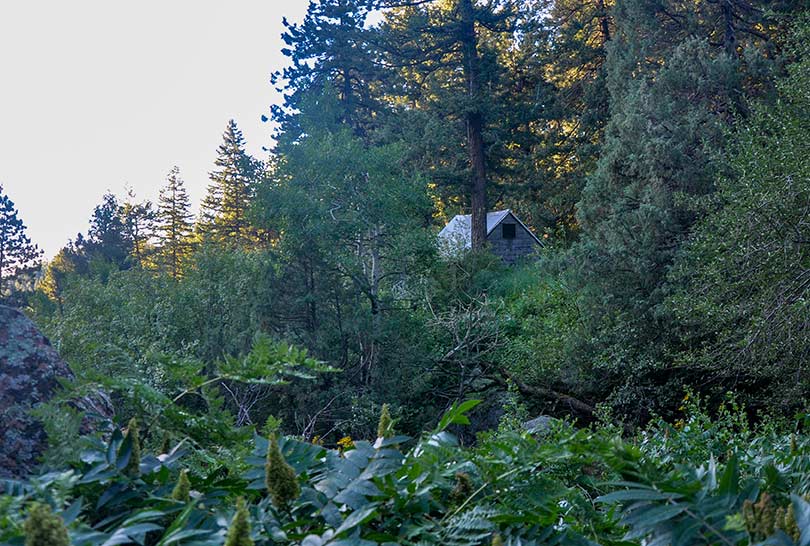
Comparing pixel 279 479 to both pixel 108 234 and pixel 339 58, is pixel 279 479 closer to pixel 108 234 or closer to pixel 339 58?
pixel 339 58

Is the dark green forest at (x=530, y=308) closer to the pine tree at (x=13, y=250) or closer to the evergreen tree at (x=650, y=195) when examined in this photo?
the evergreen tree at (x=650, y=195)

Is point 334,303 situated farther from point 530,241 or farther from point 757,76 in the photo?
point 530,241

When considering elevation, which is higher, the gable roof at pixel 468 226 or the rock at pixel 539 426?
the gable roof at pixel 468 226

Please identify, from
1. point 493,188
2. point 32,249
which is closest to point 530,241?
point 493,188

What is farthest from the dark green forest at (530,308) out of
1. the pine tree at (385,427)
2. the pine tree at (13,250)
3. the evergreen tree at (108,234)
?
the evergreen tree at (108,234)

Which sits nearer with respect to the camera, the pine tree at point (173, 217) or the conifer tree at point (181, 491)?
the conifer tree at point (181, 491)

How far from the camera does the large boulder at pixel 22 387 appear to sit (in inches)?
60.6

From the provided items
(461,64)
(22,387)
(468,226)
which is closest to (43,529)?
(22,387)

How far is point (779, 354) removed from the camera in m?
7.88

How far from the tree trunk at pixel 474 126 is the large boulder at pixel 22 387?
17.2 metres

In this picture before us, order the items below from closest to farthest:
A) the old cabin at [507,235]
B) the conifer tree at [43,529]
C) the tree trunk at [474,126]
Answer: the conifer tree at [43,529] < the tree trunk at [474,126] < the old cabin at [507,235]

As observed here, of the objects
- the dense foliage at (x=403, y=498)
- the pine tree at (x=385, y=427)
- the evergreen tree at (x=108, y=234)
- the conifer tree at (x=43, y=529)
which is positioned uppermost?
the evergreen tree at (x=108, y=234)

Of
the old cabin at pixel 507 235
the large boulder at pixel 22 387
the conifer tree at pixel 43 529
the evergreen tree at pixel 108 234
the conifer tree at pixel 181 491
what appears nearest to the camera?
the conifer tree at pixel 43 529

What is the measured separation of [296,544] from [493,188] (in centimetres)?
2136
